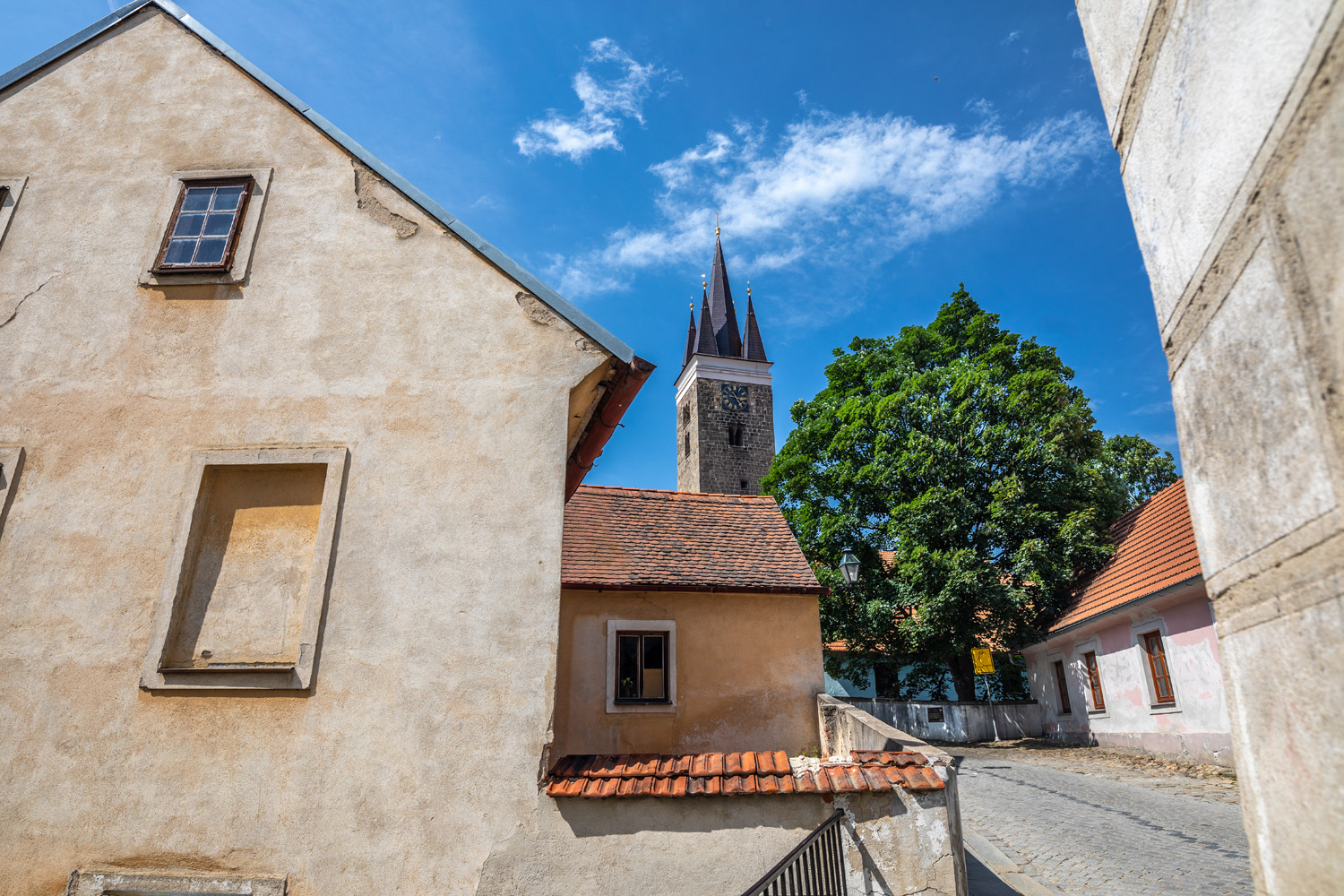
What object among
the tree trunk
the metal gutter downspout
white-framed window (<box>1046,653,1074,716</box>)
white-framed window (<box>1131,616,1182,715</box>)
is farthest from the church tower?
the metal gutter downspout

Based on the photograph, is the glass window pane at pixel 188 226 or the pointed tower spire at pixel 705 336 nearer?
the glass window pane at pixel 188 226

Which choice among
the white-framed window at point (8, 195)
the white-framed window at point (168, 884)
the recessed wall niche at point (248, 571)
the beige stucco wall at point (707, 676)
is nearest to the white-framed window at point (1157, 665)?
the beige stucco wall at point (707, 676)

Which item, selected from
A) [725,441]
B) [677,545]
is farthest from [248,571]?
[725,441]

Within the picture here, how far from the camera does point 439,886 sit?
5.39 meters

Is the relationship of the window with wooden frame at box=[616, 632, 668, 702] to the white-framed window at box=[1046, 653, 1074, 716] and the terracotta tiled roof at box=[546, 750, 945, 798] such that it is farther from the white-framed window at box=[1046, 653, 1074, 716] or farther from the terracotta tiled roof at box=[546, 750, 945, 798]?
the white-framed window at box=[1046, 653, 1074, 716]

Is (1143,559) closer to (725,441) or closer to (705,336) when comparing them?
(725,441)

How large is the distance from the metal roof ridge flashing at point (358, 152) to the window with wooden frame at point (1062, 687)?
767 inches

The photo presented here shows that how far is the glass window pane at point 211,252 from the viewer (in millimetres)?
7316

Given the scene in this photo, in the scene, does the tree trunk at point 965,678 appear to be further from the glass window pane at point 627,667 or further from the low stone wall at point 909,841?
the low stone wall at point 909,841

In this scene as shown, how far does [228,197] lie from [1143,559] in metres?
18.8

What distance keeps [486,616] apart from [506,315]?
2669 mm

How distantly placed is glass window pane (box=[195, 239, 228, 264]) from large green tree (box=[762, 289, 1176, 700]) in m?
17.6

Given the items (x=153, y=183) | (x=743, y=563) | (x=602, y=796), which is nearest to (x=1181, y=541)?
(x=743, y=563)

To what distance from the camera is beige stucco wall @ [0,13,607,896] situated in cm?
555
